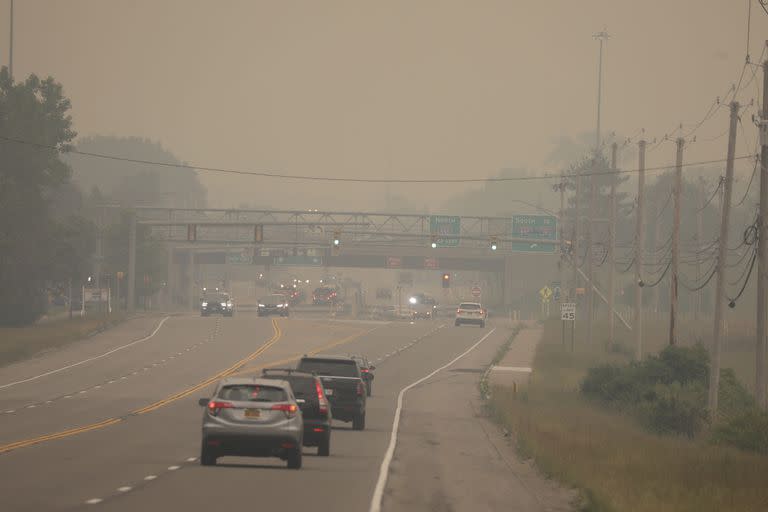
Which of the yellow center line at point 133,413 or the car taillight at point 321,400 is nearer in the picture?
the car taillight at point 321,400

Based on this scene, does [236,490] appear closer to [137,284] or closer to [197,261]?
[137,284]

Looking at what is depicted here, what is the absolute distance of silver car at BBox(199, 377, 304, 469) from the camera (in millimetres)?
20891

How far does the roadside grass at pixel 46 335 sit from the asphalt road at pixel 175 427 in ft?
4.22

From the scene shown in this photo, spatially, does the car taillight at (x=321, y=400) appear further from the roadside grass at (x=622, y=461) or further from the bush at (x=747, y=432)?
the bush at (x=747, y=432)

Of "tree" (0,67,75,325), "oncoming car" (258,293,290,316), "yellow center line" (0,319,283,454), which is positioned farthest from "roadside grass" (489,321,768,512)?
"oncoming car" (258,293,290,316)

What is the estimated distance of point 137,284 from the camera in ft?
385

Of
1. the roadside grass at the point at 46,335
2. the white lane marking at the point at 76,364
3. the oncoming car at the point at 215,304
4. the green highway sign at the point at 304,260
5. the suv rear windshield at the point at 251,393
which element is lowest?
the white lane marking at the point at 76,364

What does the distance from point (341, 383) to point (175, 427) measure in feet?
13.9

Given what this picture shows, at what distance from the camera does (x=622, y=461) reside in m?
25.4

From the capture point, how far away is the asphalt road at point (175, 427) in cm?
1805

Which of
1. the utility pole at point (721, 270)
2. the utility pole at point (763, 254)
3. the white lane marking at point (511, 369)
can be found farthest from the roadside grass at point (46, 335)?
the utility pole at point (763, 254)

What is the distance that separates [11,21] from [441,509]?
7911 cm

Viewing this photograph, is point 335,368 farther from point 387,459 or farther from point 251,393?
point 251,393

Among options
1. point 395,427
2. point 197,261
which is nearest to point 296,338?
point 395,427
